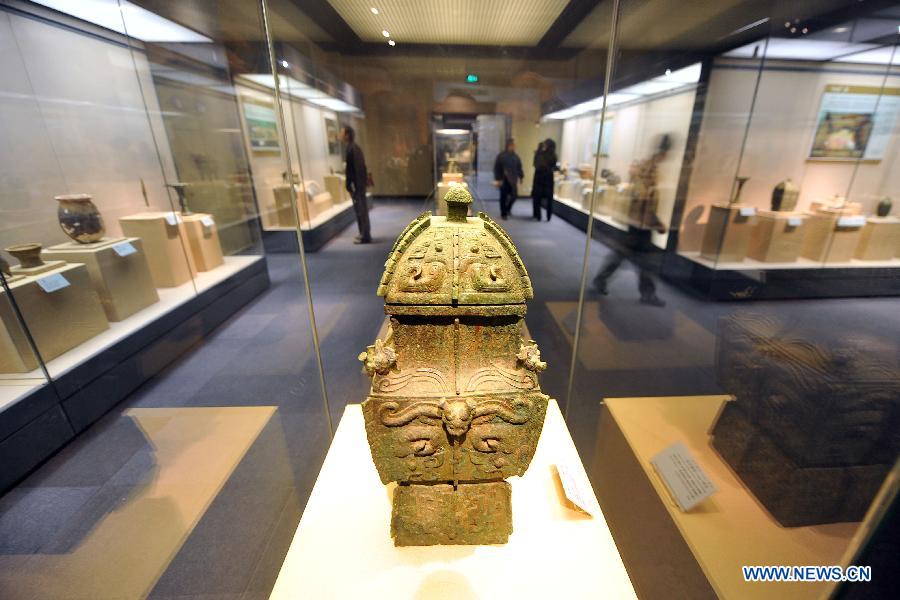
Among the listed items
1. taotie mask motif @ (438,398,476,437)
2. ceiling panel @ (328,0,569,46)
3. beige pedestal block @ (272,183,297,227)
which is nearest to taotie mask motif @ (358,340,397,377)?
taotie mask motif @ (438,398,476,437)

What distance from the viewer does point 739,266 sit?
4.20 m

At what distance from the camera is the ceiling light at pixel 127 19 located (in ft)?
9.35

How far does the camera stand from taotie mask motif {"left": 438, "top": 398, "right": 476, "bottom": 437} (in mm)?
1373

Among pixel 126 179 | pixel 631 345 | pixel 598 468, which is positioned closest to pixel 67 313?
pixel 126 179

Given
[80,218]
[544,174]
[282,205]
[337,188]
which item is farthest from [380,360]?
[282,205]

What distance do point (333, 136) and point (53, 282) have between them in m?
2.38

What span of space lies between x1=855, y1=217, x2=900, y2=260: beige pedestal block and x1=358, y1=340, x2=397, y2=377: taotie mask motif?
4.02 metres

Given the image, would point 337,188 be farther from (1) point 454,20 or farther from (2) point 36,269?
(2) point 36,269

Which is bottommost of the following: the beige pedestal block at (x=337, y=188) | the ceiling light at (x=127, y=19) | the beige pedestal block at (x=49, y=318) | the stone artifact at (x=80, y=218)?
the beige pedestal block at (x=49, y=318)

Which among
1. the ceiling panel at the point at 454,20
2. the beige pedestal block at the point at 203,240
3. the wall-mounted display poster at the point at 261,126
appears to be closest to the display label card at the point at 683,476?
the ceiling panel at the point at 454,20

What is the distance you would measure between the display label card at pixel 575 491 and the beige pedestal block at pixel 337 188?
2.76 m

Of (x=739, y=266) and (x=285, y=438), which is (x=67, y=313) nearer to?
(x=285, y=438)

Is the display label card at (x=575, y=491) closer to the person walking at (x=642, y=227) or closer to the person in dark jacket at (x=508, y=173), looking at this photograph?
the person in dark jacket at (x=508, y=173)

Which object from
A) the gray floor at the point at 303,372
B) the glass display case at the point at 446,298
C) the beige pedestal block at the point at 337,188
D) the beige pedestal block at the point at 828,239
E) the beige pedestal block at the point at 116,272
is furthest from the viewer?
the beige pedestal block at the point at 828,239
